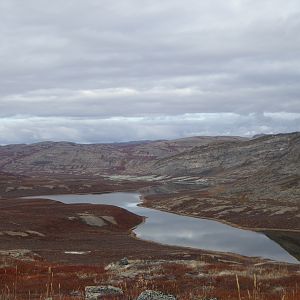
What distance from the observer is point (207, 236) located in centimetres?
9069

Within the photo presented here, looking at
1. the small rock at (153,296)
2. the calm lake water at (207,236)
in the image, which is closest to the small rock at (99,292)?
the small rock at (153,296)

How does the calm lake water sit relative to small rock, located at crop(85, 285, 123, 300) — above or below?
below

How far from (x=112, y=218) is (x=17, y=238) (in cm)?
3540

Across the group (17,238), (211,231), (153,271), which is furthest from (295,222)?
(153,271)

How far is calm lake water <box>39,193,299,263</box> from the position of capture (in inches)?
2936

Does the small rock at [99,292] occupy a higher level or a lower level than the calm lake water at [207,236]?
higher

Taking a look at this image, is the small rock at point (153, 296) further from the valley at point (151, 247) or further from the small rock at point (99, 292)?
the small rock at point (99, 292)

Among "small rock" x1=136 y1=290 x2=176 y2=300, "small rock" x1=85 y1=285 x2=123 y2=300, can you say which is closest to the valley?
"small rock" x1=85 y1=285 x2=123 y2=300

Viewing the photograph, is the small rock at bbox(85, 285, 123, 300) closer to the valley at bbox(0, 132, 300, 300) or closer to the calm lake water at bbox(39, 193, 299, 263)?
the valley at bbox(0, 132, 300, 300)

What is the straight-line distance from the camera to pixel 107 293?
26109 mm

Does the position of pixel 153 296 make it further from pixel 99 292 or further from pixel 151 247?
pixel 151 247

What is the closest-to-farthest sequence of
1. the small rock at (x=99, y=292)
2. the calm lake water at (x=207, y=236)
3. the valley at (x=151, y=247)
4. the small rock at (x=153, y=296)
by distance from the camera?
the small rock at (x=153, y=296) → the small rock at (x=99, y=292) → the valley at (x=151, y=247) → the calm lake water at (x=207, y=236)

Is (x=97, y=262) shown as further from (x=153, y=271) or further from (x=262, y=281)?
(x=262, y=281)

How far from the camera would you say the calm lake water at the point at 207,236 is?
7456 centimetres
